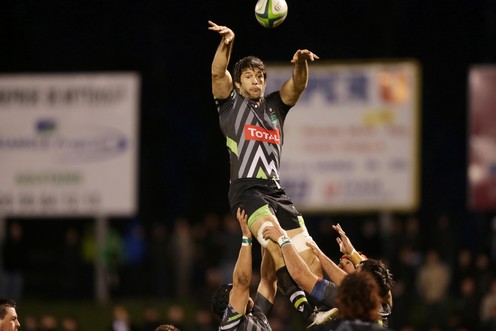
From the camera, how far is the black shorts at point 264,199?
10.3m

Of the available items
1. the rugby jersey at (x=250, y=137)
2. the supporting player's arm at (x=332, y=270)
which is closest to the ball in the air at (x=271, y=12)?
the rugby jersey at (x=250, y=137)

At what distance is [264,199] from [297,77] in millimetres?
1241

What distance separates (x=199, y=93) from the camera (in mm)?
30797

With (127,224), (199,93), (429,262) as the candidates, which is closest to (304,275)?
(429,262)

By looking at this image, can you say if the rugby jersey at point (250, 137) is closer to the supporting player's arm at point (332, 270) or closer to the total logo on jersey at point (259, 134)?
the total logo on jersey at point (259, 134)

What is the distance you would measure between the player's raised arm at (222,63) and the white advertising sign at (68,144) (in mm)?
13540

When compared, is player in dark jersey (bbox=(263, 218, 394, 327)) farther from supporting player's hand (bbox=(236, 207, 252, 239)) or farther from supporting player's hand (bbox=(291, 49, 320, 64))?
supporting player's hand (bbox=(291, 49, 320, 64))

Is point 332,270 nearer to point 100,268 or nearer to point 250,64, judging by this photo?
point 250,64

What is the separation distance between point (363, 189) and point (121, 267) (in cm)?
561

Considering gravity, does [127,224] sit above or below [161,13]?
below

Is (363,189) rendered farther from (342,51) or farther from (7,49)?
(7,49)

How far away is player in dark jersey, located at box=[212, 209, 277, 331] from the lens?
9859 mm

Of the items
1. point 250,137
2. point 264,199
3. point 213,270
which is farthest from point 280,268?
Result: point 213,270

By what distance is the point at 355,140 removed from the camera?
76.7ft
